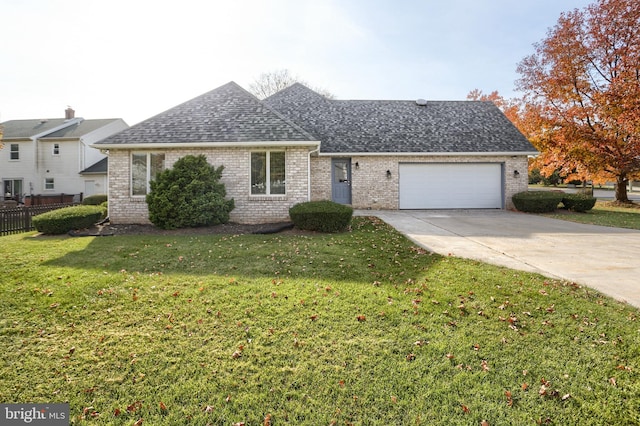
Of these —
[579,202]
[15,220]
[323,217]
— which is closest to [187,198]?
[323,217]

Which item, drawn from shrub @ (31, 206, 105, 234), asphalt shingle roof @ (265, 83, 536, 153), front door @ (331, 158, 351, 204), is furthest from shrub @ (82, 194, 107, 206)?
front door @ (331, 158, 351, 204)

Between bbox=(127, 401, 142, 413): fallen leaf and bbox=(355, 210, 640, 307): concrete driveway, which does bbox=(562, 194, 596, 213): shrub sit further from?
bbox=(127, 401, 142, 413): fallen leaf

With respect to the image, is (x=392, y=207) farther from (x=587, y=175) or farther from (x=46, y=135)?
(x=46, y=135)

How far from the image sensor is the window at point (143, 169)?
463 inches

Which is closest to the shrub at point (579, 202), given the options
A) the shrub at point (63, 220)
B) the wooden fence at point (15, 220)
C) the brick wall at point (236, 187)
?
the brick wall at point (236, 187)

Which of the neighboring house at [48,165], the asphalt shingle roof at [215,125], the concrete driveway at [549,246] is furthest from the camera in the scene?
the neighboring house at [48,165]

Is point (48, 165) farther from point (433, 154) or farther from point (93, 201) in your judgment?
point (433, 154)

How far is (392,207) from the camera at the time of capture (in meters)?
16.7

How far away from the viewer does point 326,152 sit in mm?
16172

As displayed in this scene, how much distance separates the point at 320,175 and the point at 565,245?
10.7 metres

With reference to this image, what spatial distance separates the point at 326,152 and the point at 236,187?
6.02 m

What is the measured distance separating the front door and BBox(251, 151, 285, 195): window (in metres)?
5.39

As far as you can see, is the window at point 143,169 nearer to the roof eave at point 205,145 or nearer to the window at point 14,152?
the roof eave at point 205,145

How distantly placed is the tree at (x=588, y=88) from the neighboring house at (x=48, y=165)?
31666mm
